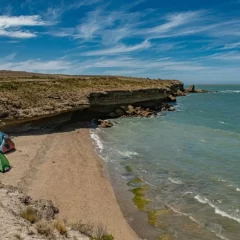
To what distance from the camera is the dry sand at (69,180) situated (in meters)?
16.2

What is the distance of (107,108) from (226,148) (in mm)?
24003

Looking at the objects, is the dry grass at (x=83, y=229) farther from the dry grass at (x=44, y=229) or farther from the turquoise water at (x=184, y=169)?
the turquoise water at (x=184, y=169)

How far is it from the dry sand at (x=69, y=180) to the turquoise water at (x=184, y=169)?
76.3 inches

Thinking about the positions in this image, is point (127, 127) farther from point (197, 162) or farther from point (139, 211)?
point (139, 211)

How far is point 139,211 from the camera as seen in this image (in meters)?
17.5

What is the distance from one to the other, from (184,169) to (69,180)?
30.2ft

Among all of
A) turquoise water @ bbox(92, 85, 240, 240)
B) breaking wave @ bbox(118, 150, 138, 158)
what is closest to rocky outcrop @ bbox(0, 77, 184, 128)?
turquoise water @ bbox(92, 85, 240, 240)

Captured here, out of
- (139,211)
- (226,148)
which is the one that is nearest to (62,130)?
(226,148)

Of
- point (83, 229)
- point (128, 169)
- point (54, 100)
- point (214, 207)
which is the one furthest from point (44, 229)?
point (54, 100)

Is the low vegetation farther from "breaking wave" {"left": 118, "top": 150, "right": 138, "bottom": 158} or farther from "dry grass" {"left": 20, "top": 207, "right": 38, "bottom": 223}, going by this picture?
"dry grass" {"left": 20, "top": 207, "right": 38, "bottom": 223}

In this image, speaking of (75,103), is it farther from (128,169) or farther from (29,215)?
(29,215)

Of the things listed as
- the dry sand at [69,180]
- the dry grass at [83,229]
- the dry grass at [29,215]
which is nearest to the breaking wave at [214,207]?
the dry sand at [69,180]

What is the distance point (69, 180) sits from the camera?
21344mm

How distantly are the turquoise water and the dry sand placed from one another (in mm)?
1937
